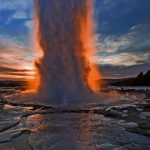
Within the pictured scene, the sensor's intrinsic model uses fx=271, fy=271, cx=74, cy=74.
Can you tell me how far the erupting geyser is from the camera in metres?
21.0

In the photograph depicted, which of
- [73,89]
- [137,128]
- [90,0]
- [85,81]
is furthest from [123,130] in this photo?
[90,0]

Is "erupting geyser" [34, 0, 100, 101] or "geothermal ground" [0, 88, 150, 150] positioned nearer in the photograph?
"geothermal ground" [0, 88, 150, 150]

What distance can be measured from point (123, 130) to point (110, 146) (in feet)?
6.79

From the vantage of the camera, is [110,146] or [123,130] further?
[123,130]

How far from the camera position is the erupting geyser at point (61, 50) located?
21016 mm

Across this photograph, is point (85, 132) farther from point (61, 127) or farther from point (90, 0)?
point (90, 0)

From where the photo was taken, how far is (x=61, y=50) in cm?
2131

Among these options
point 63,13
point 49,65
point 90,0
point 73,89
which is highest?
point 90,0

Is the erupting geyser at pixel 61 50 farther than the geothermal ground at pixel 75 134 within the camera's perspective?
Yes

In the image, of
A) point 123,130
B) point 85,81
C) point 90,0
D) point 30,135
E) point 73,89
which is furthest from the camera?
point 90,0

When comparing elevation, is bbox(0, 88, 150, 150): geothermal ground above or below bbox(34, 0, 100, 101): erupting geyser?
below

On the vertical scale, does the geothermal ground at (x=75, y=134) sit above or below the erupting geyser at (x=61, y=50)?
below

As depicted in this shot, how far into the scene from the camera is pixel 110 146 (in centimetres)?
665

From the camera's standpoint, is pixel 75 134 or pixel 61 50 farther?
pixel 61 50
